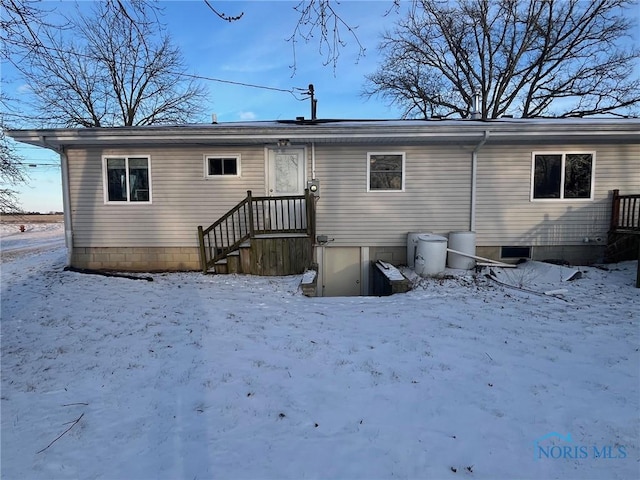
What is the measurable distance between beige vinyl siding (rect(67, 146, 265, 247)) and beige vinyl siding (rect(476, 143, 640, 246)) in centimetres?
526

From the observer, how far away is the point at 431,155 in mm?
7672

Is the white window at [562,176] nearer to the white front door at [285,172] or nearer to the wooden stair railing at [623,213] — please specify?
the wooden stair railing at [623,213]

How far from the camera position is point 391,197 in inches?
307

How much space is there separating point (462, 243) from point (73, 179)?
9.02 m

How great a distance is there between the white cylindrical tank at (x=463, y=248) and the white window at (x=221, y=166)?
17.0 feet

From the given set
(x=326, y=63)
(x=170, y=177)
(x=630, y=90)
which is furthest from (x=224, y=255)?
(x=630, y=90)

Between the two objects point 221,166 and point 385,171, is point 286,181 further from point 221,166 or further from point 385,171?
point 385,171

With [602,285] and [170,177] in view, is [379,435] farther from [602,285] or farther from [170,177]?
[170,177]

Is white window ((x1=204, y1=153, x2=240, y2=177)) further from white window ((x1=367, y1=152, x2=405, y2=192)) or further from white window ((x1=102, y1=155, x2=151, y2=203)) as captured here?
white window ((x1=367, y1=152, x2=405, y2=192))

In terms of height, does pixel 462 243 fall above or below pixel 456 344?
above

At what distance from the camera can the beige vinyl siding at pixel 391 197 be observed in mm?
7684

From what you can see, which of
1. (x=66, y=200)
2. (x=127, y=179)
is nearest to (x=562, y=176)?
(x=127, y=179)

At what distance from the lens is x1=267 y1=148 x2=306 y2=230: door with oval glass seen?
780 cm

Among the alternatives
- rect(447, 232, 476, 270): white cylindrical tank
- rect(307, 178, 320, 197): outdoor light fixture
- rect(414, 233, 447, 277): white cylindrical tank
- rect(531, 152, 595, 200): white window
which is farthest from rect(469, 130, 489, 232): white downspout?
rect(307, 178, 320, 197): outdoor light fixture
